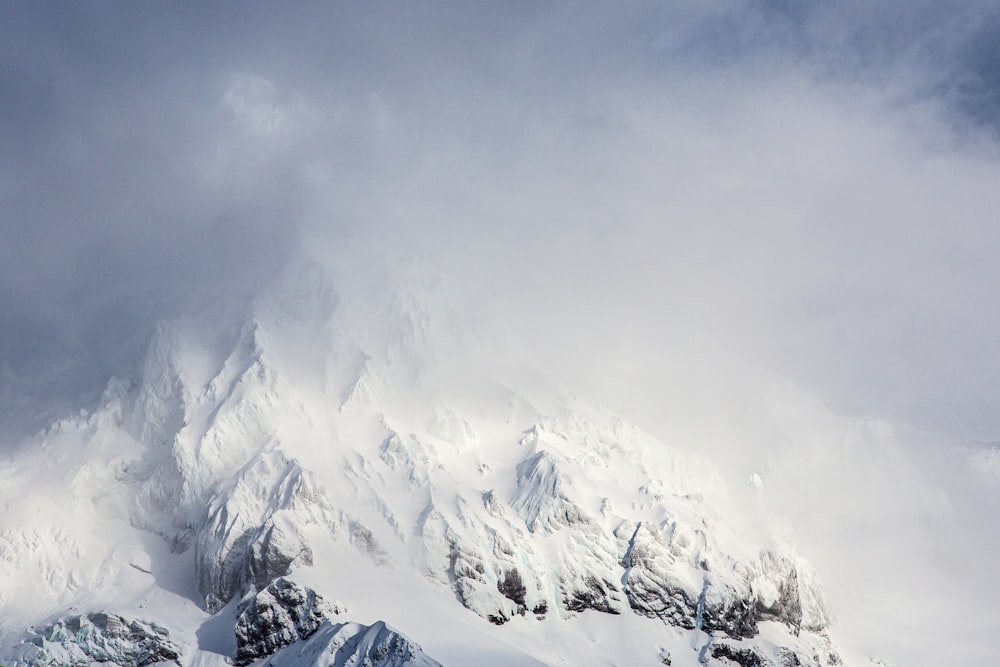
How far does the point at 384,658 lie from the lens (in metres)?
195

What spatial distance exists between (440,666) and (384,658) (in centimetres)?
1131

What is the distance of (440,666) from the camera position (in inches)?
7687
